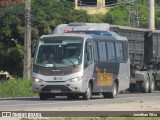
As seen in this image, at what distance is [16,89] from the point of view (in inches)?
1623

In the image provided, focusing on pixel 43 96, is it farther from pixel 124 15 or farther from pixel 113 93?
pixel 124 15

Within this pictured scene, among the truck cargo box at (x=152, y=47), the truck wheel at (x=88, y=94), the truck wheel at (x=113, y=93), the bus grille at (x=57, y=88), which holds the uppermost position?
the truck cargo box at (x=152, y=47)

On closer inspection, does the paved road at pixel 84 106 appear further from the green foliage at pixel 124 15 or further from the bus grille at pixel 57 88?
the green foliage at pixel 124 15

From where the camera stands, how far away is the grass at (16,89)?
1610 inches

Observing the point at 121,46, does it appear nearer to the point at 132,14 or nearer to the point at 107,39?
the point at 107,39

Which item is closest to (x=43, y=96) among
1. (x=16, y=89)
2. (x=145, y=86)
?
(x=16, y=89)

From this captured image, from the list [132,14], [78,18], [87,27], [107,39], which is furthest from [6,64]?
[132,14]

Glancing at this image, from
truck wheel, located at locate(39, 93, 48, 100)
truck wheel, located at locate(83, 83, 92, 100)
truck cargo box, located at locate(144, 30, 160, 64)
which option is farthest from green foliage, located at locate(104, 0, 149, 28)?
truck wheel, located at locate(83, 83, 92, 100)

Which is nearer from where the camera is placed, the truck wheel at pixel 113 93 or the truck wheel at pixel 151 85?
the truck wheel at pixel 113 93

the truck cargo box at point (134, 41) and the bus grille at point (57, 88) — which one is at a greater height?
the truck cargo box at point (134, 41)

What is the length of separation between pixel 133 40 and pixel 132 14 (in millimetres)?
53829

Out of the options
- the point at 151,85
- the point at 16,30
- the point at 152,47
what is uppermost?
the point at 16,30

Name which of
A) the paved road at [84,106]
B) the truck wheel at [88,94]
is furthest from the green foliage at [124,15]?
the paved road at [84,106]

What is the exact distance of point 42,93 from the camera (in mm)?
34062
